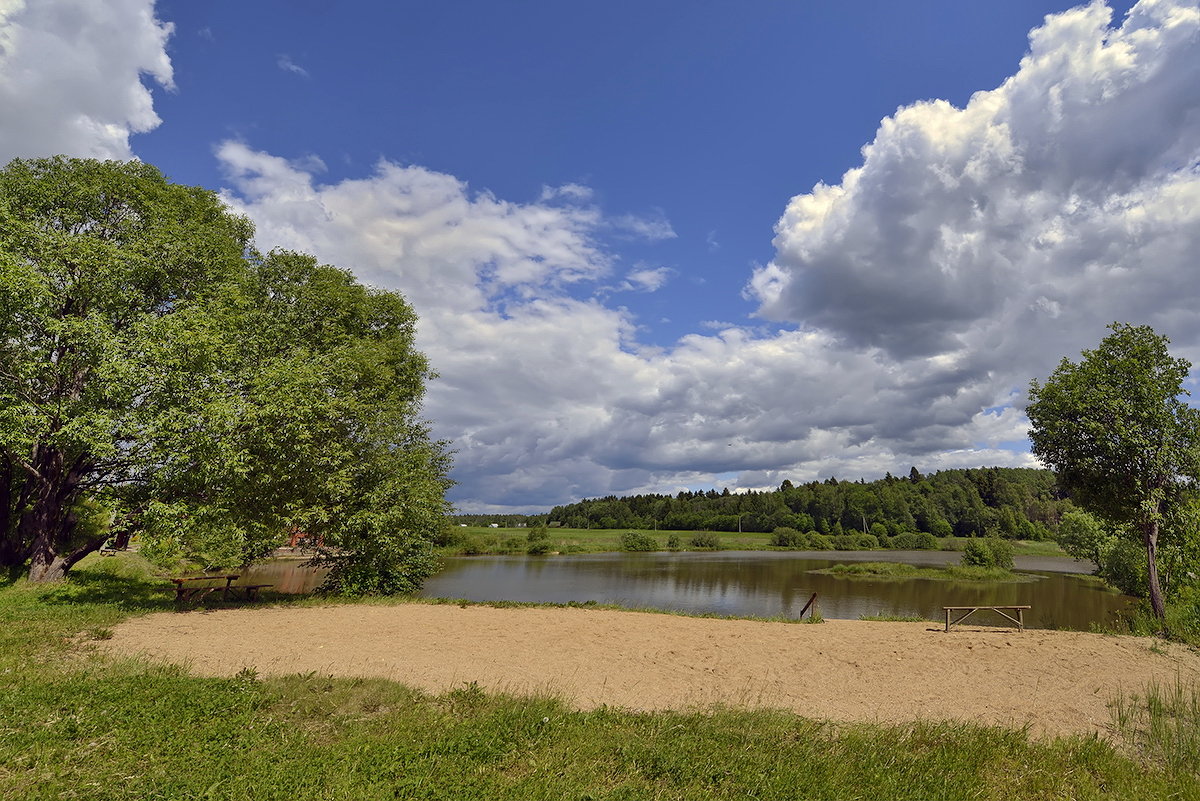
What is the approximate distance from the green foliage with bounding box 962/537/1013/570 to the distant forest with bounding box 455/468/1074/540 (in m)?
64.1

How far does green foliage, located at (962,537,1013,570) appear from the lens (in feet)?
195

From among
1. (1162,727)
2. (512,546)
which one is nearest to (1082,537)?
(1162,727)

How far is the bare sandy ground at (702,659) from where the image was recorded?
9.80m

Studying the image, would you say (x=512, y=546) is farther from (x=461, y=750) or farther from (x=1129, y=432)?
(x=461, y=750)

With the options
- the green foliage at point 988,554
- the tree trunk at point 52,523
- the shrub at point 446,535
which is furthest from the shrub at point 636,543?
the tree trunk at point 52,523

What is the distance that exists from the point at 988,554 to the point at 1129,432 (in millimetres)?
48888

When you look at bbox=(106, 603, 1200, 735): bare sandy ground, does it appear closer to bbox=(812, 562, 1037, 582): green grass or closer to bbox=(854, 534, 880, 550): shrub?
bbox=(812, 562, 1037, 582): green grass

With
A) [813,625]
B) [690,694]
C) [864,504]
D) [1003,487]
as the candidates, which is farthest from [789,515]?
[690,694]

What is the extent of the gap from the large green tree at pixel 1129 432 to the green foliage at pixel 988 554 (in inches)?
1787

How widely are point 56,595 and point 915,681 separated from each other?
22.1 m

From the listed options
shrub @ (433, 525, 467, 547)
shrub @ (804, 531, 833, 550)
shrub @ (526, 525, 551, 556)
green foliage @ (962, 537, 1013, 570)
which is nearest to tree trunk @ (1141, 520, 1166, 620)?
shrub @ (433, 525, 467, 547)

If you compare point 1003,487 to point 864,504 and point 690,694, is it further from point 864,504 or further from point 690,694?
point 690,694

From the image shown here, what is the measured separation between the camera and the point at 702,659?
12836 millimetres

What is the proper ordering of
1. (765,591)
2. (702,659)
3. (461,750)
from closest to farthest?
(461,750), (702,659), (765,591)
